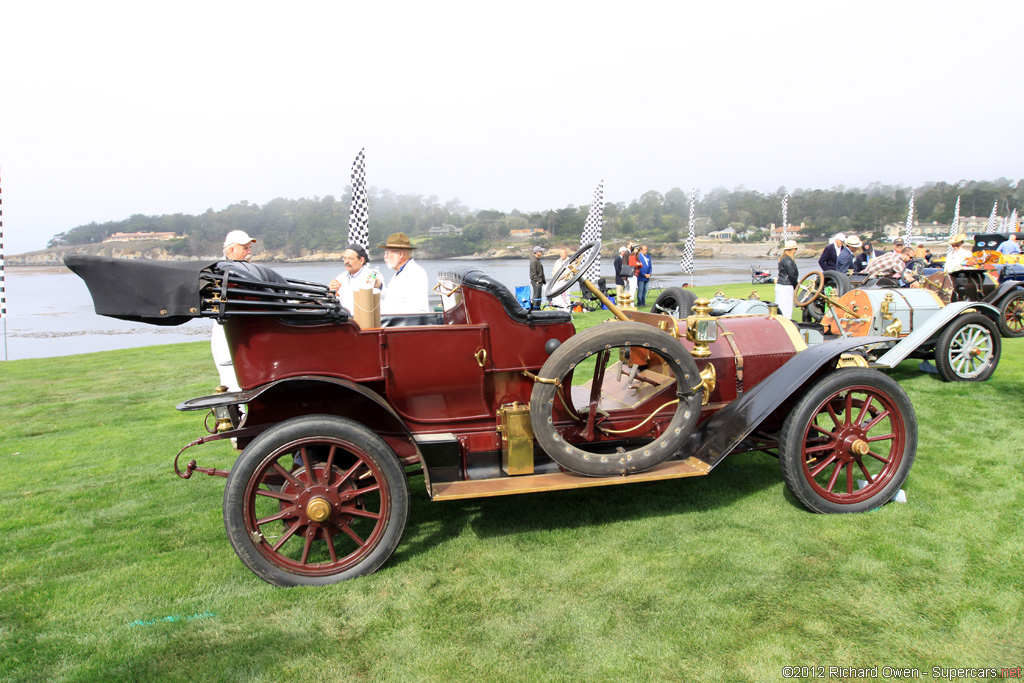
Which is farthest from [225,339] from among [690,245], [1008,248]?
[690,245]

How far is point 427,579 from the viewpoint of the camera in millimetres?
2973

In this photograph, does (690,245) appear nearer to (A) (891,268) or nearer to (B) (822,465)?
(A) (891,268)

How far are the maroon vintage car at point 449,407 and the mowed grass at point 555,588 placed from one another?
31 cm

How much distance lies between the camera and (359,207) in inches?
434

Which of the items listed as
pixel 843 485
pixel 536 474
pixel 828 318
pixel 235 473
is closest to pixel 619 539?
pixel 536 474

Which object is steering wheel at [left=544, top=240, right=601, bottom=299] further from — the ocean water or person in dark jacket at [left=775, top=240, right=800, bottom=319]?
person in dark jacket at [left=775, top=240, right=800, bottom=319]

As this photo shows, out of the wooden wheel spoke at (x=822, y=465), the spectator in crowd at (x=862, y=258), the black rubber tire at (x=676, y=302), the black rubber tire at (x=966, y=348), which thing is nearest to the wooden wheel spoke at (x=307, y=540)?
the wooden wheel spoke at (x=822, y=465)

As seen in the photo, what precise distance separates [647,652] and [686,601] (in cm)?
41

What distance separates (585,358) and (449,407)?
32.0 inches

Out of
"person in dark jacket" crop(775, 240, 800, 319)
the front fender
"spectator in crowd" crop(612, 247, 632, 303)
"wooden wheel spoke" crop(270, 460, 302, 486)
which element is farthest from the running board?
"spectator in crowd" crop(612, 247, 632, 303)

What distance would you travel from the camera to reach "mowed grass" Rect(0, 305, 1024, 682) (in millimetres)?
2365

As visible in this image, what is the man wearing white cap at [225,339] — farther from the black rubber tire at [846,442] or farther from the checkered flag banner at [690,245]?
the checkered flag banner at [690,245]

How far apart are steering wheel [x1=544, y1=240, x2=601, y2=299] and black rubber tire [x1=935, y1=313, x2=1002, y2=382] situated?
5071 millimetres

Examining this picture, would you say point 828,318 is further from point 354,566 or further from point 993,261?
point 354,566
